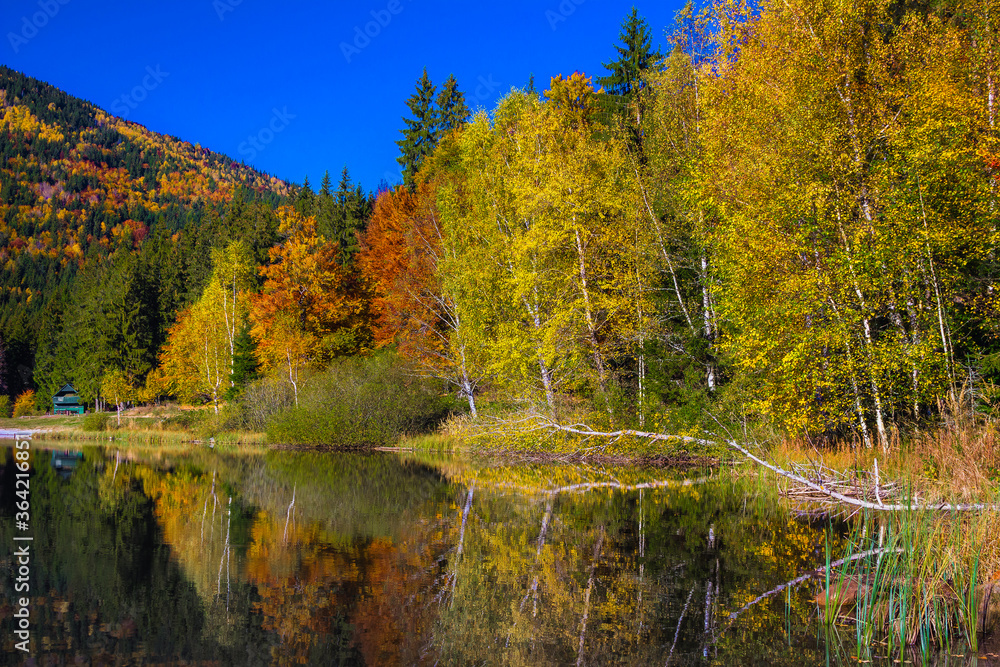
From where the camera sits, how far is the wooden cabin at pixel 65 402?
68188mm

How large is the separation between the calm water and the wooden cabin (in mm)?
61772

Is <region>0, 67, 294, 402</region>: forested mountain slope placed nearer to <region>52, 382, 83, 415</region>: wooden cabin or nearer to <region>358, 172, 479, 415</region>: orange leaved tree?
<region>52, 382, 83, 415</region>: wooden cabin

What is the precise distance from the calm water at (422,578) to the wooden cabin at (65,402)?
6177cm

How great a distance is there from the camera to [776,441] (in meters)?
16.2

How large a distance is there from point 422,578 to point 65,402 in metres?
75.4

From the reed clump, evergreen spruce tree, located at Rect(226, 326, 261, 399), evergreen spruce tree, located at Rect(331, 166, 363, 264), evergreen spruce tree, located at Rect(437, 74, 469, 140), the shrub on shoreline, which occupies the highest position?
evergreen spruce tree, located at Rect(437, 74, 469, 140)

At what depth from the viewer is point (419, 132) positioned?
46906 mm

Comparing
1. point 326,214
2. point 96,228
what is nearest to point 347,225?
point 326,214

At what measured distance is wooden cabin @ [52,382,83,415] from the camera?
68.2 metres

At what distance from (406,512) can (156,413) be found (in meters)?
44.2

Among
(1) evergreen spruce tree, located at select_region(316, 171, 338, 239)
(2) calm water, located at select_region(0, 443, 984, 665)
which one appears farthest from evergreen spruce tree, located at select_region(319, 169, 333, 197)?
(2) calm water, located at select_region(0, 443, 984, 665)

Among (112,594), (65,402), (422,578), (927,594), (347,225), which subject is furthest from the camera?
(65,402)

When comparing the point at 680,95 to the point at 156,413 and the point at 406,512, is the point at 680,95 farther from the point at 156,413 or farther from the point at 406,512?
the point at 156,413

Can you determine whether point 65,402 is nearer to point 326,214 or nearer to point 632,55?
point 326,214
